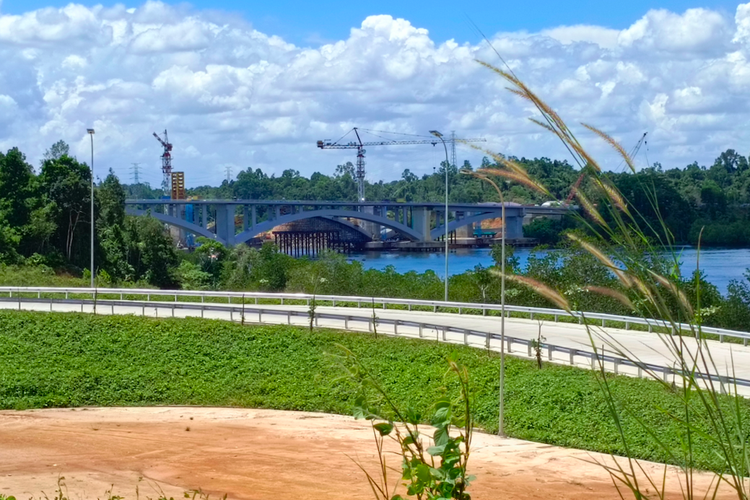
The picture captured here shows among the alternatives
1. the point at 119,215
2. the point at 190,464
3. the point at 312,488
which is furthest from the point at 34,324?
the point at 119,215

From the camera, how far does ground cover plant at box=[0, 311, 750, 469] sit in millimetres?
22484

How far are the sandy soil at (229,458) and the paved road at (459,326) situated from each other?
6197mm

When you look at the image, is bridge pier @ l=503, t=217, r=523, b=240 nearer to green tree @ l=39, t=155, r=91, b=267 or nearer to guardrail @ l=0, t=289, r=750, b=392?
green tree @ l=39, t=155, r=91, b=267

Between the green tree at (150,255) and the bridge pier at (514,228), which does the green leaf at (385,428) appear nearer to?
the green tree at (150,255)

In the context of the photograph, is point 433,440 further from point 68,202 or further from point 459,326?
point 68,202

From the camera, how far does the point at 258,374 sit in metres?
29.4

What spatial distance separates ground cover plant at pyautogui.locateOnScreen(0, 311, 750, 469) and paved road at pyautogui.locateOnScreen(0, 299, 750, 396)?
4.27 ft

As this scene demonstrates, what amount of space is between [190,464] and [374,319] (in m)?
11.8

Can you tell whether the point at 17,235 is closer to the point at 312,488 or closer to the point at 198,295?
the point at 198,295

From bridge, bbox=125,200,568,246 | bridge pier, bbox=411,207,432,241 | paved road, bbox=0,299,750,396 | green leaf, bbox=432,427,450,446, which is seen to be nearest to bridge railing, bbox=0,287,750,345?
paved road, bbox=0,299,750,396

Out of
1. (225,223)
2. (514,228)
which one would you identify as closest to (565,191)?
(514,228)

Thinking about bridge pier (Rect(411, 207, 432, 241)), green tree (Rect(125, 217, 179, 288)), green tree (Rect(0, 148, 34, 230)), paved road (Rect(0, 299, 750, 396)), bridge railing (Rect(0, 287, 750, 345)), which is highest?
green tree (Rect(0, 148, 34, 230))

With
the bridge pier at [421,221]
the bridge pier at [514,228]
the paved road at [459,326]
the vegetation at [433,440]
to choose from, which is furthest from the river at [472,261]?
the vegetation at [433,440]

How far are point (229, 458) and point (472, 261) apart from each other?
56.3 m
